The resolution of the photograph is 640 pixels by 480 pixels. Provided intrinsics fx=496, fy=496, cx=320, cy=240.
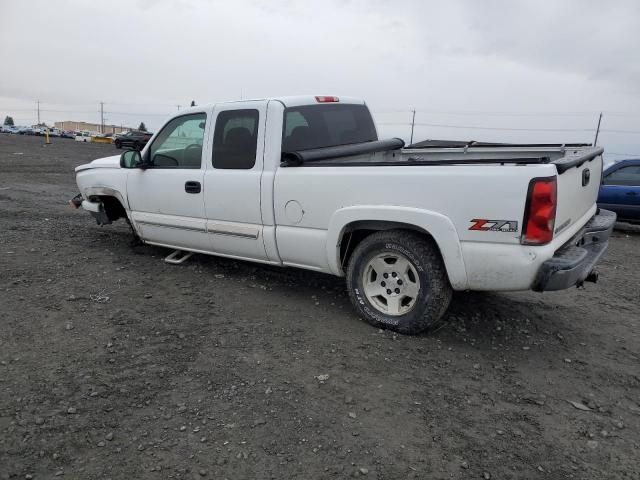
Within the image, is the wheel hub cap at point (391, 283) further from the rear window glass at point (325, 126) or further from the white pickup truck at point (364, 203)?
the rear window glass at point (325, 126)

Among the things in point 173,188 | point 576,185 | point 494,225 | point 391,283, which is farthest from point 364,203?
point 173,188

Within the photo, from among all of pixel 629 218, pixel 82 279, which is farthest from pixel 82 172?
pixel 629 218

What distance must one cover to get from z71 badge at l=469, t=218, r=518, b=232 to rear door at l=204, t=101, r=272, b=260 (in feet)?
6.30

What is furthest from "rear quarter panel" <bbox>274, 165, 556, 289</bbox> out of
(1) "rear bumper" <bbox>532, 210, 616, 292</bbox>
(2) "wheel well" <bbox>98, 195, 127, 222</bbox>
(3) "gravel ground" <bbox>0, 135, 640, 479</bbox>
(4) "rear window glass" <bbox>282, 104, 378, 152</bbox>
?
(2) "wheel well" <bbox>98, 195, 127, 222</bbox>

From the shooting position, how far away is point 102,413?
2814mm

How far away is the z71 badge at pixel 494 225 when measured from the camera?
10.6ft

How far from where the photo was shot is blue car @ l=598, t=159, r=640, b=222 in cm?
885

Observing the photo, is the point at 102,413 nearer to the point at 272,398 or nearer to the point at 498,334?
the point at 272,398

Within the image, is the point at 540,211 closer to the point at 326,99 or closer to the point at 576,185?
the point at 576,185

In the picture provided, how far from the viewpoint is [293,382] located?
3.20 m

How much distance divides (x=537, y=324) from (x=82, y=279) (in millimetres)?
4321

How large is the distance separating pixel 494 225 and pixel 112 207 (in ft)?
15.5

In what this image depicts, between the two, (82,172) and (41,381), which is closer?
(41,381)

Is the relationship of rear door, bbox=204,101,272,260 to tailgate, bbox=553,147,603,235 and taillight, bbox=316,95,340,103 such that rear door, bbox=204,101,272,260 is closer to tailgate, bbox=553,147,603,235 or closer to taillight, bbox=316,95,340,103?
taillight, bbox=316,95,340,103
